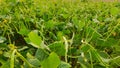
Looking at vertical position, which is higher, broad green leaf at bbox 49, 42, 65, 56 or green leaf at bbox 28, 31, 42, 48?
green leaf at bbox 28, 31, 42, 48

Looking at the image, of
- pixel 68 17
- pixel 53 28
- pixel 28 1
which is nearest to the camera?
pixel 53 28

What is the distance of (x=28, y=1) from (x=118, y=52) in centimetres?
114

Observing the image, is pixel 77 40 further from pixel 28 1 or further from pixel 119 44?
pixel 28 1

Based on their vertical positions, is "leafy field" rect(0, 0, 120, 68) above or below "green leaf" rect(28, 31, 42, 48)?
below

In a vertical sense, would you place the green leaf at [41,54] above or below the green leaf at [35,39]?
below

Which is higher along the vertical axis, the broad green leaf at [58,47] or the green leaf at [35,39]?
the green leaf at [35,39]

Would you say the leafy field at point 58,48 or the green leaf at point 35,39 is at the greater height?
the green leaf at point 35,39

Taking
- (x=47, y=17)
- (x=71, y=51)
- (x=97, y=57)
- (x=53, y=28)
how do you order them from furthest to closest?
(x=47, y=17), (x=53, y=28), (x=71, y=51), (x=97, y=57)

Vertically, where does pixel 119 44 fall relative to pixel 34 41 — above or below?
below

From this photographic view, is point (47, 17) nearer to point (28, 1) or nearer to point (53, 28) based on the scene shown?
point (53, 28)

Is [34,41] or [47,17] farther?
[47,17]

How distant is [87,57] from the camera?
2.09 ft

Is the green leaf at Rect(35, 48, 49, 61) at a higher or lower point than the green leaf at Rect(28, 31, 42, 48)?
lower

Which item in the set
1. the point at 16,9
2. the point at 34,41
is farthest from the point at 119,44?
the point at 16,9
